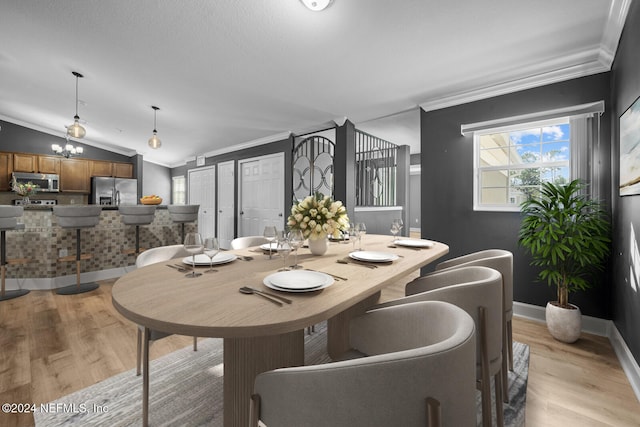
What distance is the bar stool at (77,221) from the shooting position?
3.32 meters

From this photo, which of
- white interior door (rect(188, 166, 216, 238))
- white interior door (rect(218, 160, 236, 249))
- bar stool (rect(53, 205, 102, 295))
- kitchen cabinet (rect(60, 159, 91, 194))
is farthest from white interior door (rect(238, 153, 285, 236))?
kitchen cabinet (rect(60, 159, 91, 194))

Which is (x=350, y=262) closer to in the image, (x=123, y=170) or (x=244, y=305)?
(x=244, y=305)

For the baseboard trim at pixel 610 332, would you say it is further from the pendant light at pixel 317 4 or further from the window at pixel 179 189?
the window at pixel 179 189

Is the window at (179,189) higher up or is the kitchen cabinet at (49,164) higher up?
the kitchen cabinet at (49,164)

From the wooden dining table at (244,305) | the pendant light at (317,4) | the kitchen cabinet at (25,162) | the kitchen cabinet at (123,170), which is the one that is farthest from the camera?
the kitchen cabinet at (123,170)

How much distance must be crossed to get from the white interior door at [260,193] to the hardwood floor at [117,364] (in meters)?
3.17

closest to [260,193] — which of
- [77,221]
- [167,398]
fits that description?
[77,221]

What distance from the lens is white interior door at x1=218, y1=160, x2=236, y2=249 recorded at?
6442 mm

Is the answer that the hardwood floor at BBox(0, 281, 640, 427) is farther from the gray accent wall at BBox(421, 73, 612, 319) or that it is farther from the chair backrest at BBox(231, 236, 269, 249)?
the chair backrest at BBox(231, 236, 269, 249)

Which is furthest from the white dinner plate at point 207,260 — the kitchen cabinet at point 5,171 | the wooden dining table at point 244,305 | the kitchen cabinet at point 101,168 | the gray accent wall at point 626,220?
the kitchen cabinet at point 101,168

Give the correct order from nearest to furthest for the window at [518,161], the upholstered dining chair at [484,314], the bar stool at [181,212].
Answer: the upholstered dining chair at [484,314] < the window at [518,161] < the bar stool at [181,212]

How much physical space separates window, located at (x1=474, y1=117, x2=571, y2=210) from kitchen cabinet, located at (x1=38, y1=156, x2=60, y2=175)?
344 inches

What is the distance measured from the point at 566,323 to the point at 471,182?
5.15 feet

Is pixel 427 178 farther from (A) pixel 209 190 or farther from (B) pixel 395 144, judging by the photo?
(A) pixel 209 190
